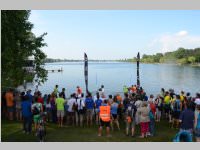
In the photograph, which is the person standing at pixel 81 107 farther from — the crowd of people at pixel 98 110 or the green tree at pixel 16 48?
the green tree at pixel 16 48

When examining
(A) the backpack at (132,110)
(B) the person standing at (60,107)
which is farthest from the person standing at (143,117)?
(B) the person standing at (60,107)

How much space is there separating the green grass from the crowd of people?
0.33 m

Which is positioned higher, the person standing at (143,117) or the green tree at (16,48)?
the green tree at (16,48)

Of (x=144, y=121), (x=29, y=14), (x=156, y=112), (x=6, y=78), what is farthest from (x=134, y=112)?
(x=29, y=14)

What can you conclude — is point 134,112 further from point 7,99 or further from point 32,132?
point 7,99

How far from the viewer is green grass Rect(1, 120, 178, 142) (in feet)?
39.3

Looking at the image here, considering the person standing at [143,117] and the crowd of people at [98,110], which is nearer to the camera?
the person standing at [143,117]

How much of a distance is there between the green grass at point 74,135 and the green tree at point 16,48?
3.82m

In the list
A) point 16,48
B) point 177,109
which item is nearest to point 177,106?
point 177,109

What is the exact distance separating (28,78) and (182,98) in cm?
928

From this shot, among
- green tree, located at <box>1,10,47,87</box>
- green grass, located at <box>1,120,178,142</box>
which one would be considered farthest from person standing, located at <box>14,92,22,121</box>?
green tree, located at <box>1,10,47,87</box>

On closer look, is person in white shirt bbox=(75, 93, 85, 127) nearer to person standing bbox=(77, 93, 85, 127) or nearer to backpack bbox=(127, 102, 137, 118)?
person standing bbox=(77, 93, 85, 127)

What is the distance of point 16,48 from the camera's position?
1875 centimetres

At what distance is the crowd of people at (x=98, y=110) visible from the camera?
12602 millimetres
